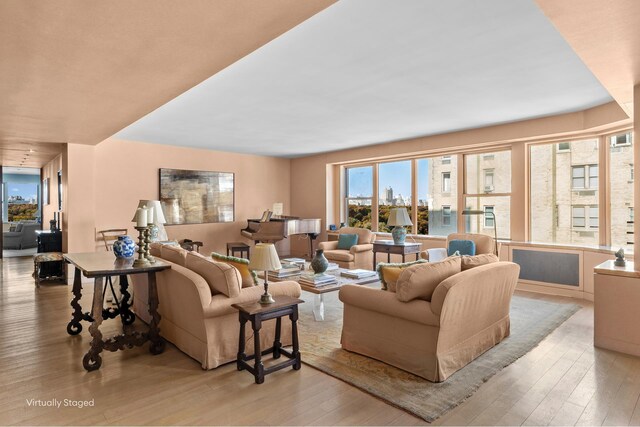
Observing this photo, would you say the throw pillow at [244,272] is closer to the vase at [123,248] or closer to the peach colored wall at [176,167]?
the vase at [123,248]

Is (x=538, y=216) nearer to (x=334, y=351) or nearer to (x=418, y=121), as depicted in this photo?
(x=418, y=121)

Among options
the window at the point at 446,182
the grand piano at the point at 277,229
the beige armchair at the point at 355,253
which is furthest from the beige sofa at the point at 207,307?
the window at the point at 446,182

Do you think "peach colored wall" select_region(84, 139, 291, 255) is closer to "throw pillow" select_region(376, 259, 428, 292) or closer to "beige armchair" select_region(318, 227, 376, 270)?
"beige armchair" select_region(318, 227, 376, 270)

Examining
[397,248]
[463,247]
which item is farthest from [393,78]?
[397,248]

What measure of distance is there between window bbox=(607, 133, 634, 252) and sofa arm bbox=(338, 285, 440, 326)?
4.22m

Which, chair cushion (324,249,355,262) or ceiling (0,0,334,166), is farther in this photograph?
chair cushion (324,249,355,262)

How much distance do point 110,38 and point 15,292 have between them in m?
5.35

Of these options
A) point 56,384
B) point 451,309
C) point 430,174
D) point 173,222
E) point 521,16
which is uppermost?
point 521,16

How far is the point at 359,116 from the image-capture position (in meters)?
5.56

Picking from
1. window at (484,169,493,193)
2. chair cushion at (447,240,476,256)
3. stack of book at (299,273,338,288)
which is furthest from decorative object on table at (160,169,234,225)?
window at (484,169,493,193)

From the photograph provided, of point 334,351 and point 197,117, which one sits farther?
point 197,117

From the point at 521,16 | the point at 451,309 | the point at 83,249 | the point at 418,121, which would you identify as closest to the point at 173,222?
the point at 83,249

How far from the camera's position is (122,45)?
2527 mm

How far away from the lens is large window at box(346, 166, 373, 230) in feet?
29.4
